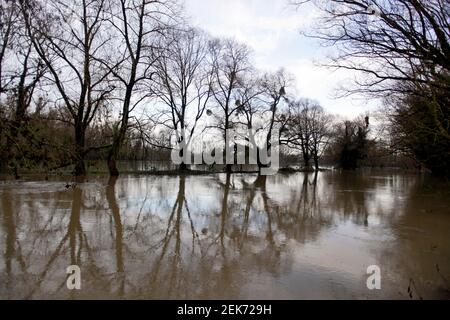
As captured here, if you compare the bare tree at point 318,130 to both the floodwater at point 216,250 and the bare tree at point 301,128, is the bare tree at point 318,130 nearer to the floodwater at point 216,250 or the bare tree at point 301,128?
the bare tree at point 301,128

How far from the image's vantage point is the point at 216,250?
20.0 feet

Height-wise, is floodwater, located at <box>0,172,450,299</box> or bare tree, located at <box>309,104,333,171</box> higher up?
bare tree, located at <box>309,104,333,171</box>

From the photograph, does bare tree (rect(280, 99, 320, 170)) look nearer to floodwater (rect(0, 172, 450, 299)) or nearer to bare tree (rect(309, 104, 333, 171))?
bare tree (rect(309, 104, 333, 171))

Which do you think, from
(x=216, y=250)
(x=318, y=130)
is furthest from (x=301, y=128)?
(x=216, y=250)

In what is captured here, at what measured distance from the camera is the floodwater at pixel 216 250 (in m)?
4.32

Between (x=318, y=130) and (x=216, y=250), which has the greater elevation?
(x=318, y=130)

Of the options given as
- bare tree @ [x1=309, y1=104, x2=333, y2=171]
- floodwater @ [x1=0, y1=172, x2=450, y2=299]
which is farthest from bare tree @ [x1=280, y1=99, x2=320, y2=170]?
floodwater @ [x1=0, y1=172, x2=450, y2=299]

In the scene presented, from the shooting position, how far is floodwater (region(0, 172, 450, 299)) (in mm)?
4320

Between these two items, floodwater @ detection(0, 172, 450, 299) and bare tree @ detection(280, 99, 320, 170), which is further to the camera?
bare tree @ detection(280, 99, 320, 170)

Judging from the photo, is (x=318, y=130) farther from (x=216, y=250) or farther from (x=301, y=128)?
(x=216, y=250)

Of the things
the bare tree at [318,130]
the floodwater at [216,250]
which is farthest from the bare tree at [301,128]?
the floodwater at [216,250]

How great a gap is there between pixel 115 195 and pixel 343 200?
827 cm

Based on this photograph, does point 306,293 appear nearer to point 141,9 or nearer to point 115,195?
point 115,195
